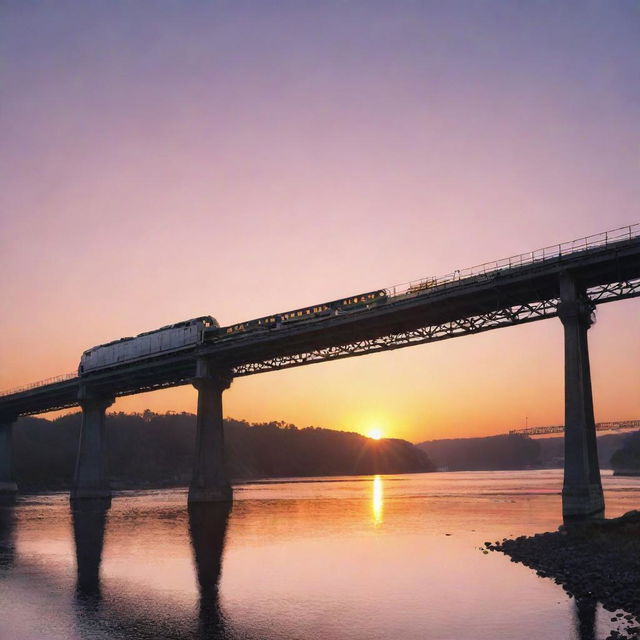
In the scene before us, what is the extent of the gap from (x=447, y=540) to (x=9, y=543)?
99.8 feet

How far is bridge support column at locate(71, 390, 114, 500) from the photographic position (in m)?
99.4

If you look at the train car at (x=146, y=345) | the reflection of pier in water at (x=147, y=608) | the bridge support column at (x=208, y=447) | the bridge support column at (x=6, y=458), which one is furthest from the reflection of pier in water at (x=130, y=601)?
the bridge support column at (x=6, y=458)

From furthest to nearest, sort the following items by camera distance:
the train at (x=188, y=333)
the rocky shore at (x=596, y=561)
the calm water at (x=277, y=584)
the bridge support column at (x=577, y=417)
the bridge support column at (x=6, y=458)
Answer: the bridge support column at (x=6, y=458) → the train at (x=188, y=333) → the bridge support column at (x=577, y=417) → the rocky shore at (x=596, y=561) → the calm water at (x=277, y=584)

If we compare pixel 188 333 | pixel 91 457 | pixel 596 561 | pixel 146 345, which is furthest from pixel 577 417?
pixel 91 457

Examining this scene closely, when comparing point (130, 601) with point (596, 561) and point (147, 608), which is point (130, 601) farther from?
point (596, 561)

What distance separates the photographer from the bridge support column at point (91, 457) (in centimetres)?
9944

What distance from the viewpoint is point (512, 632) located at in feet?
70.9

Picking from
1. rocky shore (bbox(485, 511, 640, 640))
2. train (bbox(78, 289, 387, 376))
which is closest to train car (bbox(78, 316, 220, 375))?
train (bbox(78, 289, 387, 376))

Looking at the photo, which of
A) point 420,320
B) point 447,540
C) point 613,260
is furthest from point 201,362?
point 613,260

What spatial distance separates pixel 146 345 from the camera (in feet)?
297

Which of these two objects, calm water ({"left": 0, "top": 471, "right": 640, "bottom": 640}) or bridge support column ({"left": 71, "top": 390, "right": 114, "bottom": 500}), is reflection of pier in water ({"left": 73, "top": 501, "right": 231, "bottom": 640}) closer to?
calm water ({"left": 0, "top": 471, "right": 640, "bottom": 640})

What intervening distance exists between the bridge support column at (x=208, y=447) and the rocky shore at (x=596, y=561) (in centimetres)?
4635

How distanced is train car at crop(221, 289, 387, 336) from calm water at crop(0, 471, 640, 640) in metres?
21.9

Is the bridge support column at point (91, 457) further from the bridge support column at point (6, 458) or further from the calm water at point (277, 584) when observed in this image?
the calm water at point (277, 584)
